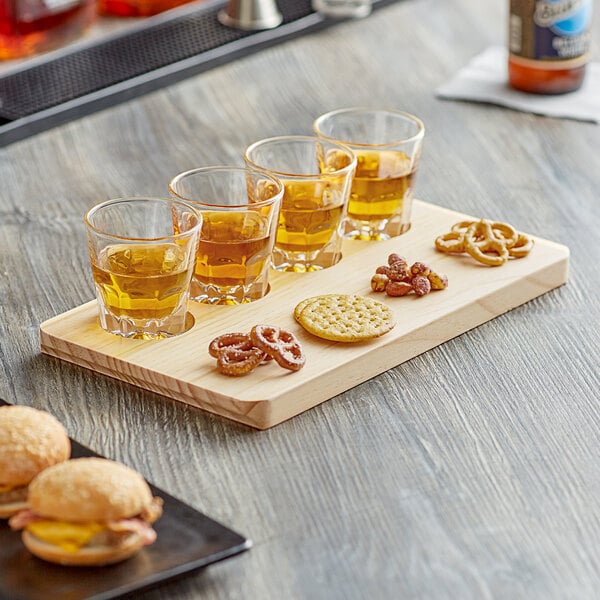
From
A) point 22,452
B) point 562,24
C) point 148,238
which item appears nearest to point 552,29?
point 562,24

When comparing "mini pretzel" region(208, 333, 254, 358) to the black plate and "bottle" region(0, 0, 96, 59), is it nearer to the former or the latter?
the black plate

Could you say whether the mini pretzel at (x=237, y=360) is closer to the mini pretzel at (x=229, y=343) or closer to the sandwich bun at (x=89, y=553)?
the mini pretzel at (x=229, y=343)

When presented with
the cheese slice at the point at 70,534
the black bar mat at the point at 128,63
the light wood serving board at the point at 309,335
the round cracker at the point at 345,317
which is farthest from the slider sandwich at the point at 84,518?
the black bar mat at the point at 128,63

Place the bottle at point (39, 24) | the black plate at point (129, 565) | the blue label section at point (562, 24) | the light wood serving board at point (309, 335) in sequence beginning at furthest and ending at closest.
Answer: the bottle at point (39, 24), the blue label section at point (562, 24), the light wood serving board at point (309, 335), the black plate at point (129, 565)

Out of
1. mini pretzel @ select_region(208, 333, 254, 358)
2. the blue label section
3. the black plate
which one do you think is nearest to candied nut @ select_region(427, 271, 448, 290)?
mini pretzel @ select_region(208, 333, 254, 358)

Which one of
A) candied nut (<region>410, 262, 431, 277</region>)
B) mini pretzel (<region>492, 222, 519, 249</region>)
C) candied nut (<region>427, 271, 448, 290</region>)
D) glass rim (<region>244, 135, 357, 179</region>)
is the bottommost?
mini pretzel (<region>492, 222, 519, 249</region>)

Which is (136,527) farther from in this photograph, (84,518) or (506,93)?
(506,93)

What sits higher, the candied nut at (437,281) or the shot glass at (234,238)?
the shot glass at (234,238)
